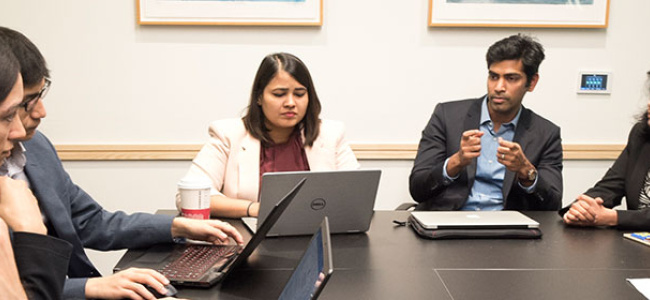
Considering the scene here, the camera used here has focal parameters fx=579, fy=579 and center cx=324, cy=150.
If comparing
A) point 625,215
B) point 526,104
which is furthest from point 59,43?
point 625,215

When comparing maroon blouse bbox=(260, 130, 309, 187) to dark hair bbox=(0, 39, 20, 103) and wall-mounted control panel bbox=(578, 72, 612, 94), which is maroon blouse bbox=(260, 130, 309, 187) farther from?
wall-mounted control panel bbox=(578, 72, 612, 94)

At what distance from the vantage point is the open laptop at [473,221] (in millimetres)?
1732

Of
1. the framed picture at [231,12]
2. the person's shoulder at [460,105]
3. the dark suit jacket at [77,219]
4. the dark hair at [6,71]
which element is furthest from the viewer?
the framed picture at [231,12]

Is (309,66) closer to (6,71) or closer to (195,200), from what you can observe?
(195,200)

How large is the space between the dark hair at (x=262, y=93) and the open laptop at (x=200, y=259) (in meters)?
0.79

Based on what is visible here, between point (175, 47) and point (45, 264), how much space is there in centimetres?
197

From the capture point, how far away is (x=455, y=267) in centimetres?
145

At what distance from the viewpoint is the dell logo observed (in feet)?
5.41

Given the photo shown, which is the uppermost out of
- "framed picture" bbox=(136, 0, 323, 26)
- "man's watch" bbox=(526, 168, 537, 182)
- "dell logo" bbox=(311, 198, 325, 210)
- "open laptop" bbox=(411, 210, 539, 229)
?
"framed picture" bbox=(136, 0, 323, 26)

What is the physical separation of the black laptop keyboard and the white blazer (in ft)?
2.11

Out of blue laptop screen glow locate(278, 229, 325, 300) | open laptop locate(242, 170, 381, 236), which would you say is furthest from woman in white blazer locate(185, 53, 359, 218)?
blue laptop screen glow locate(278, 229, 325, 300)

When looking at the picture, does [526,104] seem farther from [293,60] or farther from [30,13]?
[30,13]

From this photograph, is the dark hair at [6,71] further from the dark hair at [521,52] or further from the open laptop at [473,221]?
the dark hair at [521,52]

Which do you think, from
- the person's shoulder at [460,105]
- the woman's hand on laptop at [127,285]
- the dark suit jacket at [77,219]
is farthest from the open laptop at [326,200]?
the person's shoulder at [460,105]
